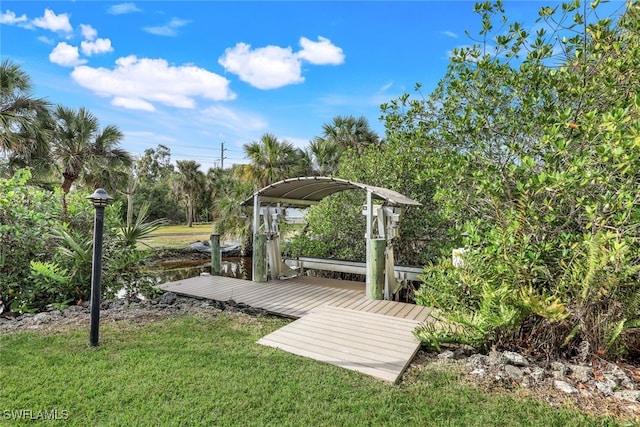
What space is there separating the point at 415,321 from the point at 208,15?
667 cm

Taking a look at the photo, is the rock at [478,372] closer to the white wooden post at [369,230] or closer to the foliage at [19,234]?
the white wooden post at [369,230]

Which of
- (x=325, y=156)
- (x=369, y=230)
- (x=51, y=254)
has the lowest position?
(x=51, y=254)

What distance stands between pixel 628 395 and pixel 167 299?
18.5 ft

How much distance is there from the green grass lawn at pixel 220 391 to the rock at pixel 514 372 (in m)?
0.34

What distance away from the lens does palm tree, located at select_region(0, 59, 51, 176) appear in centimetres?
907

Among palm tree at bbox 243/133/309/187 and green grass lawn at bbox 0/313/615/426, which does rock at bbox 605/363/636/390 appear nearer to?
green grass lawn at bbox 0/313/615/426

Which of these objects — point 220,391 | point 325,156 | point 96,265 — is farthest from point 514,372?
point 325,156

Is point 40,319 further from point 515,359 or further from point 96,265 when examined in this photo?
point 515,359

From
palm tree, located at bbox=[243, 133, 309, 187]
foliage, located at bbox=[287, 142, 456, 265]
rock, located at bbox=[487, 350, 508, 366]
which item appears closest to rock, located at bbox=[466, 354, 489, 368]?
rock, located at bbox=[487, 350, 508, 366]

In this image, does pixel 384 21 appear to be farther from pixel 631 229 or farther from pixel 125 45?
pixel 125 45

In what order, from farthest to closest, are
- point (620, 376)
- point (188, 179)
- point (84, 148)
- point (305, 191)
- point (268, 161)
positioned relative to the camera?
point (188, 179) < point (268, 161) < point (84, 148) < point (305, 191) < point (620, 376)

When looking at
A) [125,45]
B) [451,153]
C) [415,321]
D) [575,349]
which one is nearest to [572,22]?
[451,153]

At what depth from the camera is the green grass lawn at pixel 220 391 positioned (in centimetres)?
229

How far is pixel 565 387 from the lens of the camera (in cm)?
269
